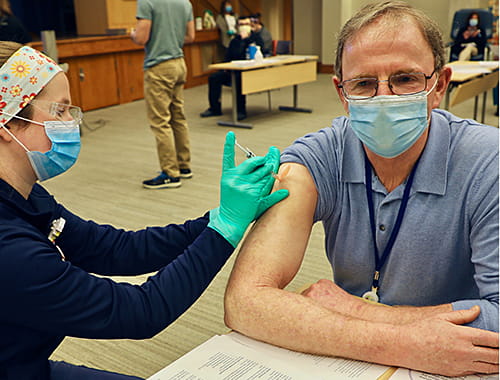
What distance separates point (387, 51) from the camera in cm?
114

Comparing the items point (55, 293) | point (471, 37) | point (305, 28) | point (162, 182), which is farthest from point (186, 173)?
point (305, 28)

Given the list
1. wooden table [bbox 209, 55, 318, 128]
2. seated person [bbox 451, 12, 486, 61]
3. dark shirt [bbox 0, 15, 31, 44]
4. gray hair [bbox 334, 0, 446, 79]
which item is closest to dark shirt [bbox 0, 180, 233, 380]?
gray hair [bbox 334, 0, 446, 79]

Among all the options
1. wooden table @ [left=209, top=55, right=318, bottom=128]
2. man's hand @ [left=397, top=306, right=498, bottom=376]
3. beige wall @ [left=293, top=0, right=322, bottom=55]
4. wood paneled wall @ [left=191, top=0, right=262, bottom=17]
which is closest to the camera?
man's hand @ [left=397, top=306, right=498, bottom=376]

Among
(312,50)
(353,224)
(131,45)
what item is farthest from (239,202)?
(312,50)

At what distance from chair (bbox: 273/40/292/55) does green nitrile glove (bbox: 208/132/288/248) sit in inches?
233

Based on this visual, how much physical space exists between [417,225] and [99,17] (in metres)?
7.00

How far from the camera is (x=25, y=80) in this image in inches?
42.0

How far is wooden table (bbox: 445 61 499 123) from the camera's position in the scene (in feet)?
14.5

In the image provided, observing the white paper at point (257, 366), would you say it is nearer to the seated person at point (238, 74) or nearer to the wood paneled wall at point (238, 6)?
the seated person at point (238, 74)

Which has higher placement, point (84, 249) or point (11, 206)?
point (11, 206)

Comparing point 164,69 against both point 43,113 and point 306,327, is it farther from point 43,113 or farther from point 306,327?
point 306,327

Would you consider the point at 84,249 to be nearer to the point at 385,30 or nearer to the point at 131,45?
the point at 385,30

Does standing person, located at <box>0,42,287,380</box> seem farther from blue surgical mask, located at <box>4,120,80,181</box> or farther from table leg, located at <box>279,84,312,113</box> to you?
table leg, located at <box>279,84,312,113</box>

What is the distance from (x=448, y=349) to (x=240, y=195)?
1.74 feet
